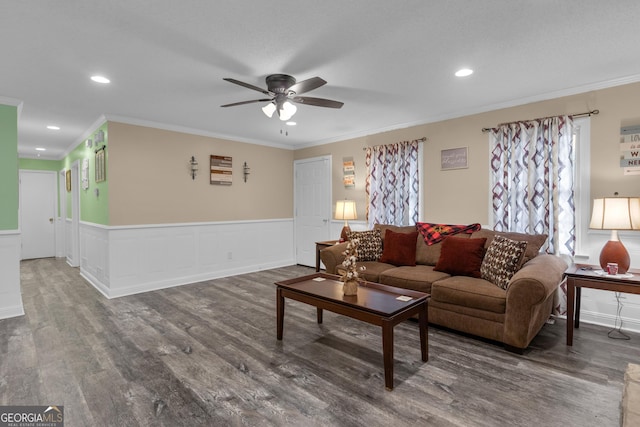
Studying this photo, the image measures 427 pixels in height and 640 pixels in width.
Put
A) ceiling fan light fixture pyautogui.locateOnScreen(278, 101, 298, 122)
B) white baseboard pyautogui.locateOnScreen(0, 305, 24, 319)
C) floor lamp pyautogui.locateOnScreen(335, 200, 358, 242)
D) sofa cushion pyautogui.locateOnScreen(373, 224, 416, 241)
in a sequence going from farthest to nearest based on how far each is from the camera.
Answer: floor lamp pyautogui.locateOnScreen(335, 200, 358, 242), sofa cushion pyautogui.locateOnScreen(373, 224, 416, 241), white baseboard pyautogui.locateOnScreen(0, 305, 24, 319), ceiling fan light fixture pyautogui.locateOnScreen(278, 101, 298, 122)

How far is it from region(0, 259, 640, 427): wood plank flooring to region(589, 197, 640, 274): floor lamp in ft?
2.46

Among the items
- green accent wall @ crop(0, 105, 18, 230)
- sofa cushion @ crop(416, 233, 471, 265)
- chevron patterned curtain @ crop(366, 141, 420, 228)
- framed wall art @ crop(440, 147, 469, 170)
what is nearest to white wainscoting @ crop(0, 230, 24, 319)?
green accent wall @ crop(0, 105, 18, 230)

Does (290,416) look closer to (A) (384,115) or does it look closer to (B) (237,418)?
(B) (237,418)

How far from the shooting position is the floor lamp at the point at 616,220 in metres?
2.68

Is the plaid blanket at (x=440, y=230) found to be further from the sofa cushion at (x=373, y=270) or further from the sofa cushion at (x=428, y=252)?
the sofa cushion at (x=373, y=270)

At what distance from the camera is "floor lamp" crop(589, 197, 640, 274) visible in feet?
8.80

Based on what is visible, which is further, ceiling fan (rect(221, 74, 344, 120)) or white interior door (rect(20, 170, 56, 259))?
white interior door (rect(20, 170, 56, 259))

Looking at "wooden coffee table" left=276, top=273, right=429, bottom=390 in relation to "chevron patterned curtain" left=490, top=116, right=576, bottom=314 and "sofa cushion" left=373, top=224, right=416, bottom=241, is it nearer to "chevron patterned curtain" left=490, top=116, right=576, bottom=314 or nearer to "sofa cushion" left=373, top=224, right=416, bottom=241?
"sofa cushion" left=373, top=224, right=416, bottom=241

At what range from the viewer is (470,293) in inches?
113

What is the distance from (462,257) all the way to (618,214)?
4.29 ft

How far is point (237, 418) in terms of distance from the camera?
6.15ft

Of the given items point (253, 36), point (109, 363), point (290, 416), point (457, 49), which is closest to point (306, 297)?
point (290, 416)

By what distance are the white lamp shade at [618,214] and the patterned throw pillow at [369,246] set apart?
7.28 ft

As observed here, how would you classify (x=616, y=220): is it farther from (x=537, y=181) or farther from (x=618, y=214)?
(x=537, y=181)
